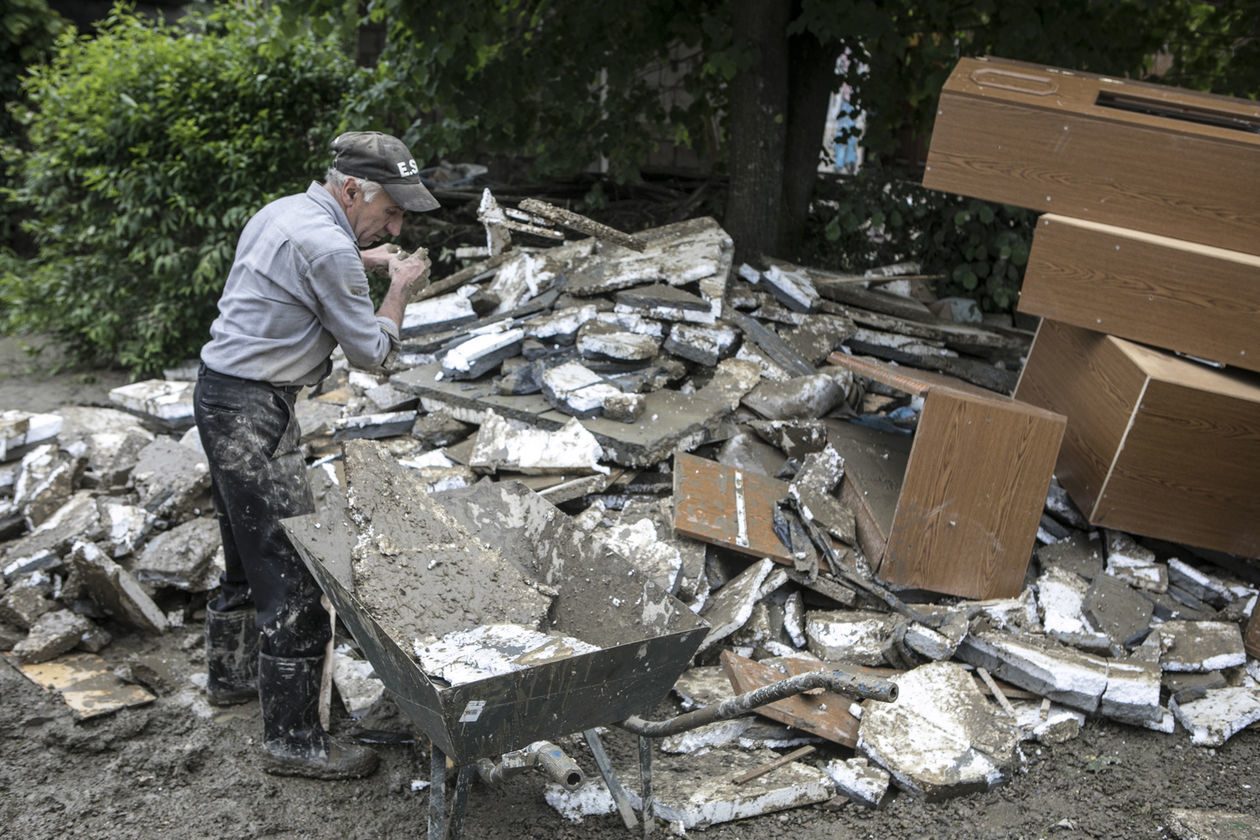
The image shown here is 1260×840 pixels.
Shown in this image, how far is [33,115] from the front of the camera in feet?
25.6

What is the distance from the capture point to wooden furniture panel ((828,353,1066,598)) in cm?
413

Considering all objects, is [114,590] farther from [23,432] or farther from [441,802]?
[441,802]

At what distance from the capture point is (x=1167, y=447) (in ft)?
13.8

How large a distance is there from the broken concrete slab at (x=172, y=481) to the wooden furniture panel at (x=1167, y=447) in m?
4.38

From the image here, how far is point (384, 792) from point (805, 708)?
1.62 metres

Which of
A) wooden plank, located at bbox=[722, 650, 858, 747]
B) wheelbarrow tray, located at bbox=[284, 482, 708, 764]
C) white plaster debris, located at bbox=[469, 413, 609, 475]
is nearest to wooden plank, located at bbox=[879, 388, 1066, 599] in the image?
wooden plank, located at bbox=[722, 650, 858, 747]

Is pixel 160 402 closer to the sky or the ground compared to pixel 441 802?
closer to the ground

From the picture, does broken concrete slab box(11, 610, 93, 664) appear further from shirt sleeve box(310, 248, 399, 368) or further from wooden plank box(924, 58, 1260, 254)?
wooden plank box(924, 58, 1260, 254)

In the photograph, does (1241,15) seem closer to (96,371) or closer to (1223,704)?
(1223,704)

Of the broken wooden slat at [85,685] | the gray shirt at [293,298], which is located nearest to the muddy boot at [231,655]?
the broken wooden slat at [85,685]

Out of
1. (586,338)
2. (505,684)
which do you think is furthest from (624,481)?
(505,684)

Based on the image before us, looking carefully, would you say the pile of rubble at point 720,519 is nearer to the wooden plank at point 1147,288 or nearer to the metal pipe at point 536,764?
the metal pipe at point 536,764

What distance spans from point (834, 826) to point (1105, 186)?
3.09 meters

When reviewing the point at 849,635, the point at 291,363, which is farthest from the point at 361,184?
the point at 849,635
